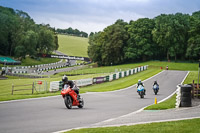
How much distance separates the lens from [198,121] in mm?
10711

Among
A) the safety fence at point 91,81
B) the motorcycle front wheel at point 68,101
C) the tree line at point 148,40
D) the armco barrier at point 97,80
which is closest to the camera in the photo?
the motorcycle front wheel at point 68,101

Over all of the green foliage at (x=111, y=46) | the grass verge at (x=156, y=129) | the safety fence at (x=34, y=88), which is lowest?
the safety fence at (x=34, y=88)

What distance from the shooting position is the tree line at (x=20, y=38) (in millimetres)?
111331

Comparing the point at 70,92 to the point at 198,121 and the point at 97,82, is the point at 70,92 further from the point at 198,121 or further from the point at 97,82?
the point at 97,82

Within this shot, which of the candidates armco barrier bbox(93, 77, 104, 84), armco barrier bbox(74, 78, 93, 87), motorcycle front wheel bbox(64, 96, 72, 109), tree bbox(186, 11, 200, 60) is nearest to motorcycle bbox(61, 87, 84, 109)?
motorcycle front wheel bbox(64, 96, 72, 109)

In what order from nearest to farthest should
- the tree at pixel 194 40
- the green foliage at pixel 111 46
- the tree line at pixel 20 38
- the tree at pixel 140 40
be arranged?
the tree at pixel 194 40, the tree at pixel 140 40, the green foliage at pixel 111 46, the tree line at pixel 20 38

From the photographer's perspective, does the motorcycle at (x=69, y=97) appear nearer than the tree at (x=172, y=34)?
Yes

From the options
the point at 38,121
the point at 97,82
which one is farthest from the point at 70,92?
the point at 97,82

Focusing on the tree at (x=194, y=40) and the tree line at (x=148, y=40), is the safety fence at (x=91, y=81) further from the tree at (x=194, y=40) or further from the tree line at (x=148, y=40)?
the tree line at (x=148, y=40)

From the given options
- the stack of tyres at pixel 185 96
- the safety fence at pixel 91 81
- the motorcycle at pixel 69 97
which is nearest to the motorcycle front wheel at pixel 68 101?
the motorcycle at pixel 69 97

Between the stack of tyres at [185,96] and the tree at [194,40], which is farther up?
the tree at [194,40]

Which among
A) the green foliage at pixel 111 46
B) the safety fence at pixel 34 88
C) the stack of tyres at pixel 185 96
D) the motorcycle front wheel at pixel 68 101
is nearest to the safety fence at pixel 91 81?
the safety fence at pixel 34 88

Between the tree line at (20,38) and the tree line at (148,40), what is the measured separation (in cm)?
2404

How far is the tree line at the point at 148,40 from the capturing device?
98.9m
